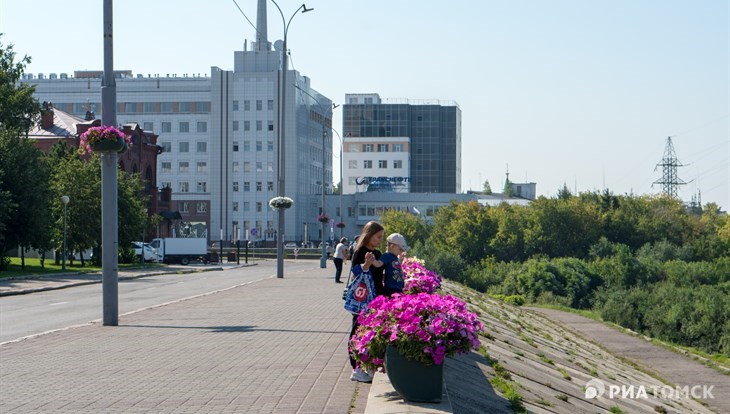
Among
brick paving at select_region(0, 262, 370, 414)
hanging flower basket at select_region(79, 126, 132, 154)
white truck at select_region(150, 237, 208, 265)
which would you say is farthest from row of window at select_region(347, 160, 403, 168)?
hanging flower basket at select_region(79, 126, 132, 154)

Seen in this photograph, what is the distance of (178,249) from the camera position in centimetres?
7925

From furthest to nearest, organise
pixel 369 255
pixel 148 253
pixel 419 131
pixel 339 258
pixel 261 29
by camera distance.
A: pixel 419 131 < pixel 261 29 < pixel 148 253 < pixel 339 258 < pixel 369 255

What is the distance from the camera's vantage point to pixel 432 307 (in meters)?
9.23

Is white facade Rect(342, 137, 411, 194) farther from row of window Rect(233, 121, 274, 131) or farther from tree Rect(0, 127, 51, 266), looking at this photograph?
tree Rect(0, 127, 51, 266)

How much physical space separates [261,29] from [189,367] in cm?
11916

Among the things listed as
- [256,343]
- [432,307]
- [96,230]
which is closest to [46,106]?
[96,230]

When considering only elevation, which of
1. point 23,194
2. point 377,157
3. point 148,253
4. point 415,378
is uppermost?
point 377,157

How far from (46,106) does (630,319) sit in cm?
5276

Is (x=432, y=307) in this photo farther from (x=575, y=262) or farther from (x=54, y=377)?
(x=575, y=262)

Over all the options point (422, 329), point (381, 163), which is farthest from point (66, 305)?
point (381, 163)

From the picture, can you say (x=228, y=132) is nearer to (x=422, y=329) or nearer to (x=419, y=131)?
(x=419, y=131)

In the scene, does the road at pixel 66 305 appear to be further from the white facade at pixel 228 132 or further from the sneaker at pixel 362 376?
the white facade at pixel 228 132

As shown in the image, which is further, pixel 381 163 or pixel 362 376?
pixel 381 163

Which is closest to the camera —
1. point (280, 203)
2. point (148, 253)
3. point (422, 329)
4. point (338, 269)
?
point (422, 329)
